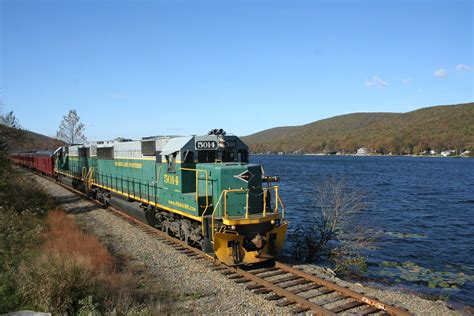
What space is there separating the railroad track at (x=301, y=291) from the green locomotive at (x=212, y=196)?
393 mm

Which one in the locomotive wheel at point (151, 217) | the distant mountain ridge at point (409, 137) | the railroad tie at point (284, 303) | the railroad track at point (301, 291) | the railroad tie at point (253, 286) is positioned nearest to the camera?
the railroad track at point (301, 291)

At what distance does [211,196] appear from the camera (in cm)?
1072

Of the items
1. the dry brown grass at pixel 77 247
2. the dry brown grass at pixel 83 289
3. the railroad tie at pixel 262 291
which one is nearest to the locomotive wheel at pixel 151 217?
the dry brown grass at pixel 77 247

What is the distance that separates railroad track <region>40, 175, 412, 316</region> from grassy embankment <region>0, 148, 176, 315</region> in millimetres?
1927

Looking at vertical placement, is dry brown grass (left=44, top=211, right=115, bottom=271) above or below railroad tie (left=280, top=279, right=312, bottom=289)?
above

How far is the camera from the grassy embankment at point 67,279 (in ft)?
22.1

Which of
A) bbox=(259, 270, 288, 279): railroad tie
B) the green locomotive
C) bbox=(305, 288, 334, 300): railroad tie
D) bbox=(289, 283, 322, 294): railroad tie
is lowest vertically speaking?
bbox=(305, 288, 334, 300): railroad tie

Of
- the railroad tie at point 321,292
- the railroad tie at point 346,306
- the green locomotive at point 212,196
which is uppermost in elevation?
the green locomotive at point 212,196

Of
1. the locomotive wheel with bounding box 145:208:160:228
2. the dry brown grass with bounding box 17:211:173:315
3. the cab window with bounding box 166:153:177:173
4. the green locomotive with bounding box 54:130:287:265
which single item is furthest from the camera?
the locomotive wheel with bounding box 145:208:160:228

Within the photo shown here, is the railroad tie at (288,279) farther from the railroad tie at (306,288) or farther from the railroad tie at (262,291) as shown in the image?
the railroad tie at (306,288)

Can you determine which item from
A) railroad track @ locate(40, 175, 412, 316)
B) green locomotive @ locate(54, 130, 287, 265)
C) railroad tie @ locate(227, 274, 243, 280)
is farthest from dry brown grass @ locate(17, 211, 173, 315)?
green locomotive @ locate(54, 130, 287, 265)

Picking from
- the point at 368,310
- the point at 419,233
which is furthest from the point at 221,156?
the point at 419,233

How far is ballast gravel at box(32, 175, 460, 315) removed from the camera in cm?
773

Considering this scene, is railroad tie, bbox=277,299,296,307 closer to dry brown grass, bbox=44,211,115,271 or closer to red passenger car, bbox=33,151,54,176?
dry brown grass, bbox=44,211,115,271
